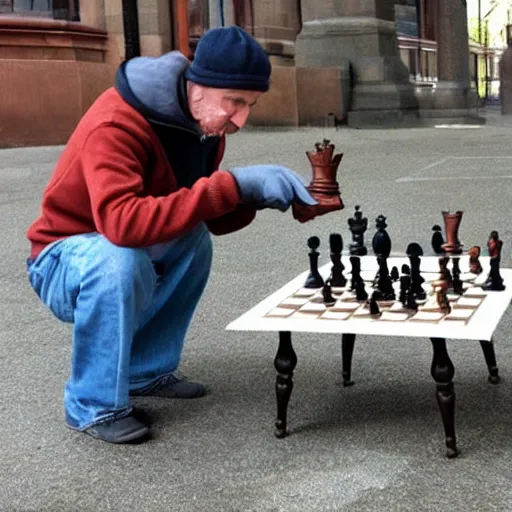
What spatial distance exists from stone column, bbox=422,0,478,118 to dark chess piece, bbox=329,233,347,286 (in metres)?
16.5

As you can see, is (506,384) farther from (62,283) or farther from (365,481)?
(62,283)

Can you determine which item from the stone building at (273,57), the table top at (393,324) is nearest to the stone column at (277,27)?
the stone building at (273,57)

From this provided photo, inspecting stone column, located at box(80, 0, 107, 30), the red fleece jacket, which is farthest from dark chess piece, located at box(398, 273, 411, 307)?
stone column, located at box(80, 0, 107, 30)

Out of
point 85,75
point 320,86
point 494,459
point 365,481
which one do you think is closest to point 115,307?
point 365,481

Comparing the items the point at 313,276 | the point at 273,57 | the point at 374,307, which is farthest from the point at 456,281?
the point at 273,57

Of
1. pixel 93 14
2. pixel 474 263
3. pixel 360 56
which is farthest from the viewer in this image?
pixel 360 56

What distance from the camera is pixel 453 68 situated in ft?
68.9

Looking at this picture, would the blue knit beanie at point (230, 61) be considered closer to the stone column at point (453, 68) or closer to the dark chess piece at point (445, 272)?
the dark chess piece at point (445, 272)

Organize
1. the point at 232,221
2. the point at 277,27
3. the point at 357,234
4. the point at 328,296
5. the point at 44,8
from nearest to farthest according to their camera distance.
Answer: the point at 328,296
the point at 232,221
the point at 357,234
the point at 44,8
the point at 277,27

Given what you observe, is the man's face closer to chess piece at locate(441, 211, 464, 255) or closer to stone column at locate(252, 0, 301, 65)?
chess piece at locate(441, 211, 464, 255)

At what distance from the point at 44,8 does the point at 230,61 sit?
43.7 feet

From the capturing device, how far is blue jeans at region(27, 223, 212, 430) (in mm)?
3459

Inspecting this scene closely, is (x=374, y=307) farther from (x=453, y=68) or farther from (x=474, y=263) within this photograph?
(x=453, y=68)

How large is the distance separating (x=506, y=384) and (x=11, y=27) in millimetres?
12641
